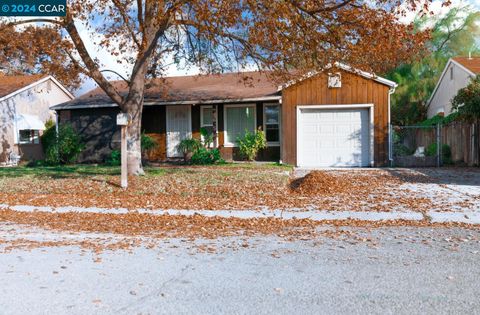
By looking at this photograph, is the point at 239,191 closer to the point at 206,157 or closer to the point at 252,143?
the point at 252,143

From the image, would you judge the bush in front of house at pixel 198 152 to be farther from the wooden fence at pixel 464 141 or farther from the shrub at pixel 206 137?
the wooden fence at pixel 464 141

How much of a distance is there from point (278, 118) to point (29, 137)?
556 inches

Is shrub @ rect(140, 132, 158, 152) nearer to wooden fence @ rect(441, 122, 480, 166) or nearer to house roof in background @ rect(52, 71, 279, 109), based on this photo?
house roof in background @ rect(52, 71, 279, 109)

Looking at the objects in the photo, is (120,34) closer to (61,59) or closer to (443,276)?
(61,59)

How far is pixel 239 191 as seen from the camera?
11.2m

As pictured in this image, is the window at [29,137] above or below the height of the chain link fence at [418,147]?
above

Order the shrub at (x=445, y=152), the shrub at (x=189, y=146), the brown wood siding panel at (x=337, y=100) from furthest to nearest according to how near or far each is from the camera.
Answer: the shrub at (x=189, y=146), the shrub at (x=445, y=152), the brown wood siding panel at (x=337, y=100)

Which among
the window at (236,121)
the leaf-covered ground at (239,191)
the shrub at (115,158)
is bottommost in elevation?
the leaf-covered ground at (239,191)

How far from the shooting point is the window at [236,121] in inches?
789

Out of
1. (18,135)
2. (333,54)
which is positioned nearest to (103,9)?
(333,54)

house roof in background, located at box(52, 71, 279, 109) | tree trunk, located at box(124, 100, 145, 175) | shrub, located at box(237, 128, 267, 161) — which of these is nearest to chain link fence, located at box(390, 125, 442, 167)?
shrub, located at box(237, 128, 267, 161)

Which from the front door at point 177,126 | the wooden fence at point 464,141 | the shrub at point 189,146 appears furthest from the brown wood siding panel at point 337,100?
the front door at point 177,126

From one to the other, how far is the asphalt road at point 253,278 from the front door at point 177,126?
14.3 meters

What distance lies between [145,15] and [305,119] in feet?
26.5
